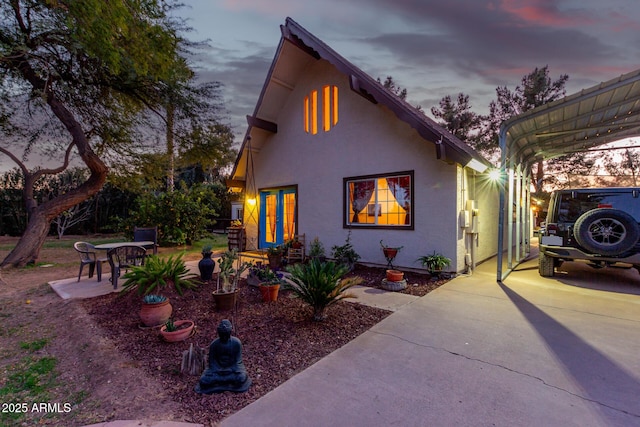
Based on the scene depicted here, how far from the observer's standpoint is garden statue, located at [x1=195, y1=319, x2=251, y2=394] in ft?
7.66

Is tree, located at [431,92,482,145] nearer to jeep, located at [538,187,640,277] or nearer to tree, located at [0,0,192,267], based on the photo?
jeep, located at [538,187,640,277]

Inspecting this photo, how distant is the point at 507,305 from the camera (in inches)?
176

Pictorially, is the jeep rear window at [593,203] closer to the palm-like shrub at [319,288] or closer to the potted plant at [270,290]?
the palm-like shrub at [319,288]

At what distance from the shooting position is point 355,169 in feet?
24.8

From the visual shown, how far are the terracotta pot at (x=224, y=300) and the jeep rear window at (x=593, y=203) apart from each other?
6.56m

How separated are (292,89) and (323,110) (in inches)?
63.9

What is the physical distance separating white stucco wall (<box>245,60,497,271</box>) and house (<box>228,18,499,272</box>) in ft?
0.07

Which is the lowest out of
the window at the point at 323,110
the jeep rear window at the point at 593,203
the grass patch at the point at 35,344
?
the grass patch at the point at 35,344

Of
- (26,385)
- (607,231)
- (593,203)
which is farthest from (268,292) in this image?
(593,203)

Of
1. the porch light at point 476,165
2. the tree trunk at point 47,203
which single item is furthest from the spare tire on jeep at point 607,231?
the tree trunk at point 47,203

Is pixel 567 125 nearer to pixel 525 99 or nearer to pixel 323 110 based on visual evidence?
pixel 323 110

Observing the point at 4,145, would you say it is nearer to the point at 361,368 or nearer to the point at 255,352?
the point at 255,352

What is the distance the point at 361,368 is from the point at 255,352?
1103 mm

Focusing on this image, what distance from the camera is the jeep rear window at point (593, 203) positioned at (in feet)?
17.7
